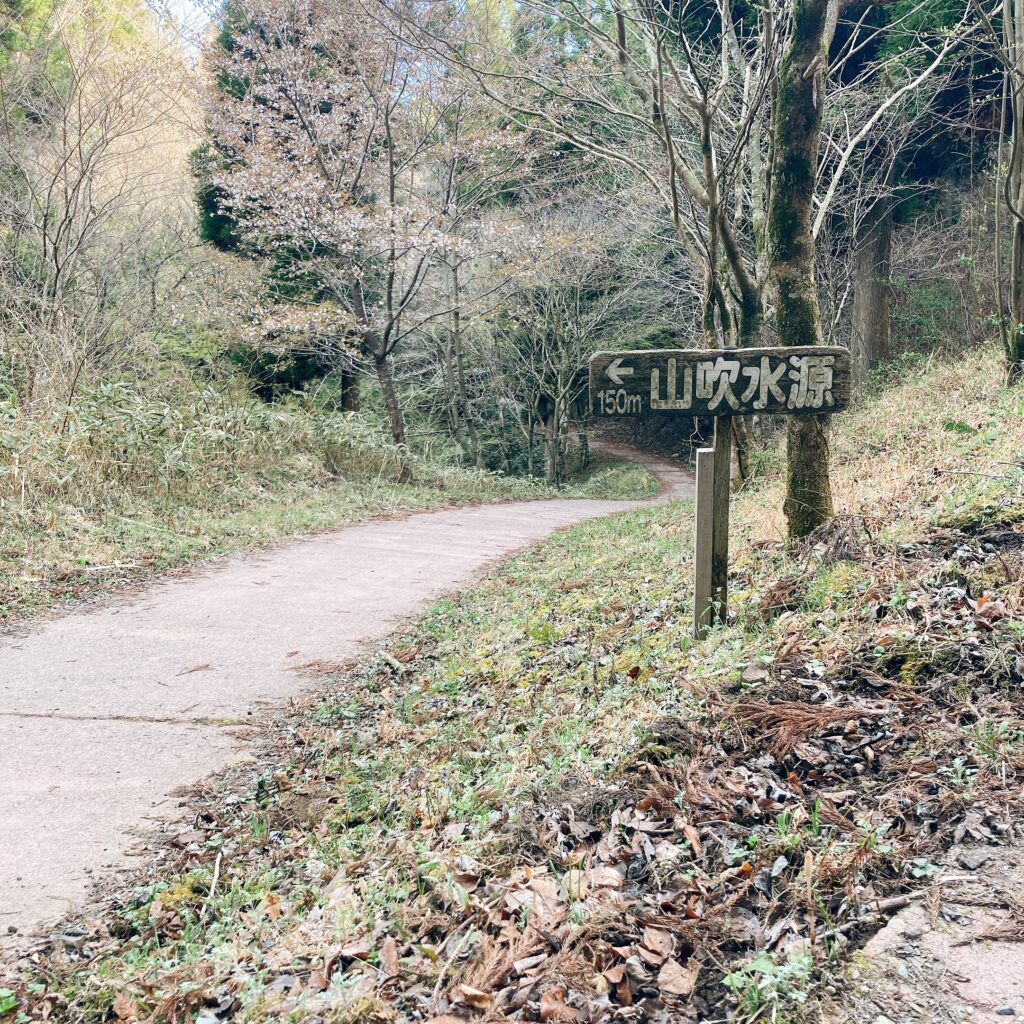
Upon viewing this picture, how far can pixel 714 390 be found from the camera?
15.4 ft

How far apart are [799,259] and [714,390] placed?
179 centimetres

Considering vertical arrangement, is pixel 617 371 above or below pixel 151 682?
above

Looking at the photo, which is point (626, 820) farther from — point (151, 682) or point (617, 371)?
point (151, 682)

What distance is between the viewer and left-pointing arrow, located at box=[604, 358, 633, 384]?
15.5 feet

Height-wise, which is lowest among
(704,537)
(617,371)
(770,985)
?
(770,985)

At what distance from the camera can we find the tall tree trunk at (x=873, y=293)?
17.1m

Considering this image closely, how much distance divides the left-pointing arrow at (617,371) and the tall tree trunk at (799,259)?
5.60ft

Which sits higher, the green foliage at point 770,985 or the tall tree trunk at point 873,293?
the tall tree trunk at point 873,293

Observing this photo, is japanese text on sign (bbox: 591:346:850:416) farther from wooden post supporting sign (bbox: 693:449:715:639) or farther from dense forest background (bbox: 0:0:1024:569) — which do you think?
dense forest background (bbox: 0:0:1024:569)

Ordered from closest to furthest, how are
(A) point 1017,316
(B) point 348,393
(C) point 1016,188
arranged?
(A) point 1017,316, (C) point 1016,188, (B) point 348,393

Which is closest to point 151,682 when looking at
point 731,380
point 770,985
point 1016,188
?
point 731,380

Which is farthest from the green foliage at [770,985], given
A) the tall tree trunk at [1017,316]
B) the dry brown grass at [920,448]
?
the tall tree trunk at [1017,316]

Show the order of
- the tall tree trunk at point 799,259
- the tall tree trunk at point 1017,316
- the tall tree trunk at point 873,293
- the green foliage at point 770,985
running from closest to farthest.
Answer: the green foliage at point 770,985 < the tall tree trunk at point 799,259 < the tall tree trunk at point 1017,316 < the tall tree trunk at point 873,293

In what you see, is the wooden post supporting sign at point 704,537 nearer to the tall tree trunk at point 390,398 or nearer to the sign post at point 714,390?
the sign post at point 714,390
